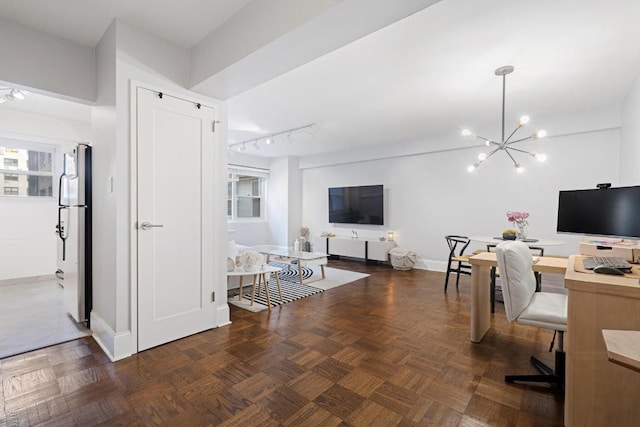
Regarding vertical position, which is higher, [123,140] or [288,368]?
[123,140]

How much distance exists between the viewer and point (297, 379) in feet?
6.33

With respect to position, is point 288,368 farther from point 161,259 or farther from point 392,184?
point 392,184

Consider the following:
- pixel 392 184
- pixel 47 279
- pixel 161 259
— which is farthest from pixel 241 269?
pixel 392 184

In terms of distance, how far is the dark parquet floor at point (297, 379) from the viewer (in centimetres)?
158

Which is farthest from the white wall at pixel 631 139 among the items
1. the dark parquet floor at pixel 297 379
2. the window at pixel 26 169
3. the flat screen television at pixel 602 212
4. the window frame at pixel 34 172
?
the window at pixel 26 169

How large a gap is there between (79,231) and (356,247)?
474 centimetres

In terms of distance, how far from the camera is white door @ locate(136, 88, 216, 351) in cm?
230

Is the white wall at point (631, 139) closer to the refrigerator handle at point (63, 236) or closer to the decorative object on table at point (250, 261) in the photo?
the decorative object on table at point (250, 261)

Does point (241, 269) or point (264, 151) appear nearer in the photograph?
point (241, 269)

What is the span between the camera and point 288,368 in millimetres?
2068

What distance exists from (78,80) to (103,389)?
7.81 feet

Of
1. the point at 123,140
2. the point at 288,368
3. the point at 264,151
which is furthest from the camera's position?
the point at 264,151

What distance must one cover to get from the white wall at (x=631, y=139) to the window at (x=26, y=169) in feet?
24.2

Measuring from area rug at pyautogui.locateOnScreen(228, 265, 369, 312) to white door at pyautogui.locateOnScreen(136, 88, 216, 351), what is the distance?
0.84m
